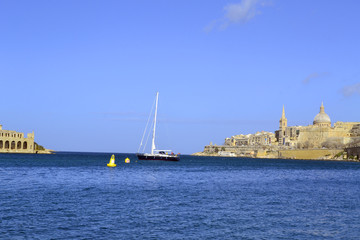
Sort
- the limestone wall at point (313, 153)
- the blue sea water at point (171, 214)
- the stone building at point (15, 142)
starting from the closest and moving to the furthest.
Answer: the blue sea water at point (171, 214) < the stone building at point (15, 142) < the limestone wall at point (313, 153)

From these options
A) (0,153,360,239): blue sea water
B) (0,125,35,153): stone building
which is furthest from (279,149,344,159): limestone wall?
(0,153,360,239): blue sea water

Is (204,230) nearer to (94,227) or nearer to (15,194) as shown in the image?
(94,227)

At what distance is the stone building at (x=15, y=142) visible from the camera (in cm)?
15275

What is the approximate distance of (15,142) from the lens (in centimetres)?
15725

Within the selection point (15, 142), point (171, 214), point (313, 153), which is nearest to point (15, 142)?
point (15, 142)

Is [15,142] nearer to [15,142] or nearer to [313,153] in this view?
[15,142]

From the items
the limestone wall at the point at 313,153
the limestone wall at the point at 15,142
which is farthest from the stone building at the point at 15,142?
the limestone wall at the point at 313,153

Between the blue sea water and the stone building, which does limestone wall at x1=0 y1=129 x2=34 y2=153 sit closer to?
the stone building

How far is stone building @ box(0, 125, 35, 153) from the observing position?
153 meters

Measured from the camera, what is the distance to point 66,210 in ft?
79.4

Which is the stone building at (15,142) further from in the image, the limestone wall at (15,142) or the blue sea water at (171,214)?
the blue sea water at (171,214)

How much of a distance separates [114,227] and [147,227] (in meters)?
1.52

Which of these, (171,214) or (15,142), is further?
(15,142)

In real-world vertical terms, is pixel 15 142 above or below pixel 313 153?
below
